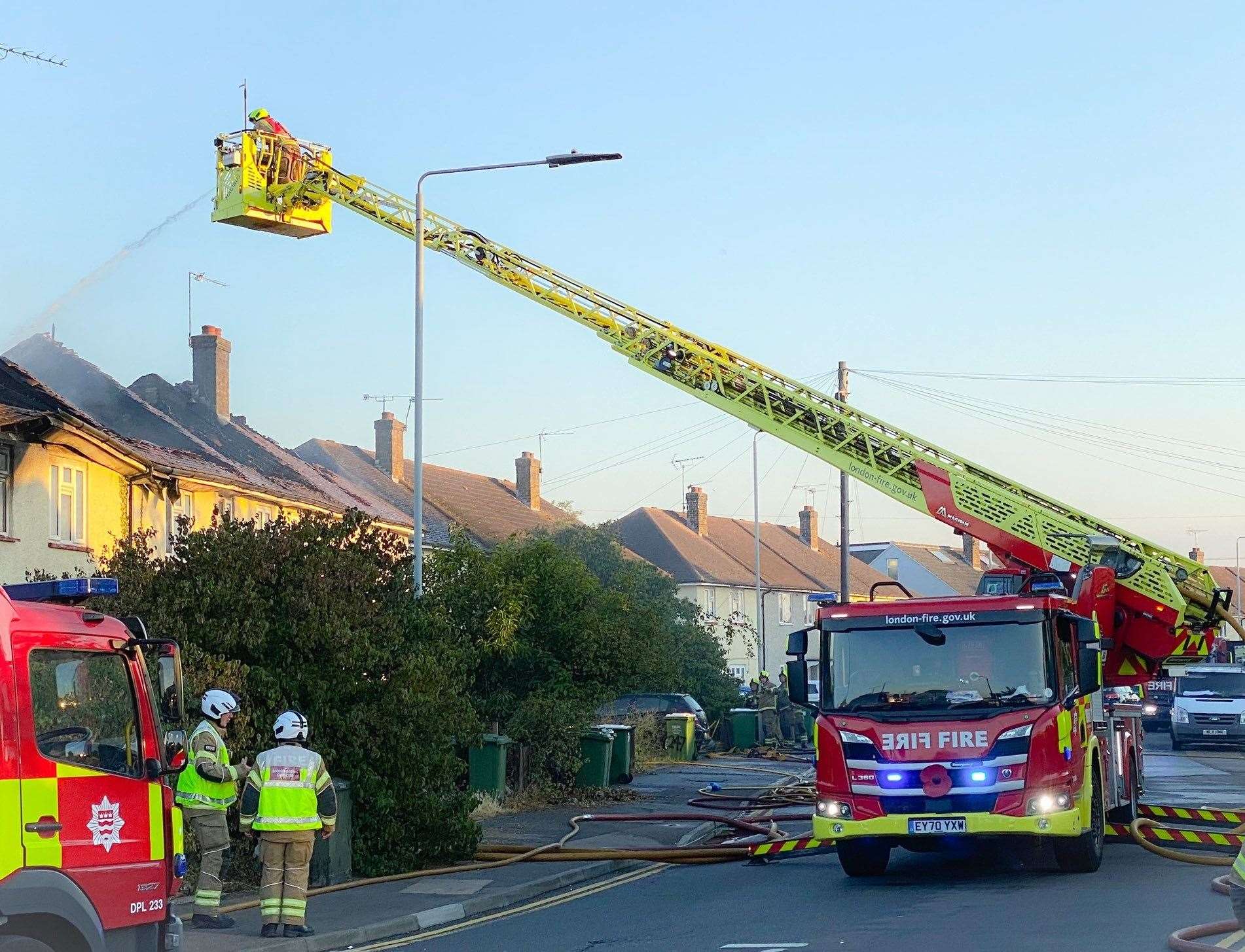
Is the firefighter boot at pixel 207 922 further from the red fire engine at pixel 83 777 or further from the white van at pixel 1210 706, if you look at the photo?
the white van at pixel 1210 706

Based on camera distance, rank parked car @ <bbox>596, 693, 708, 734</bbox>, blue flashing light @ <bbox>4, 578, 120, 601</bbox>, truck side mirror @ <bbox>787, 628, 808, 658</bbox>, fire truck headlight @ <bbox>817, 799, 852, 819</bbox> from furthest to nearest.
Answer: parked car @ <bbox>596, 693, 708, 734</bbox>
truck side mirror @ <bbox>787, 628, 808, 658</bbox>
fire truck headlight @ <bbox>817, 799, 852, 819</bbox>
blue flashing light @ <bbox>4, 578, 120, 601</bbox>

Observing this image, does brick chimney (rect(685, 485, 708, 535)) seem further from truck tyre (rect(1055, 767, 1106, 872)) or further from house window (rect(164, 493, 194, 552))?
A: truck tyre (rect(1055, 767, 1106, 872))

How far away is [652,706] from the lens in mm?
31672

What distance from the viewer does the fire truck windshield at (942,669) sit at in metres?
13.2

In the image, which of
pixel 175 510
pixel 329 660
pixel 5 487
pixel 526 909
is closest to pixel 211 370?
pixel 175 510

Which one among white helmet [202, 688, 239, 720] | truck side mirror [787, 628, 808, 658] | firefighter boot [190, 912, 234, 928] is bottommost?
firefighter boot [190, 912, 234, 928]

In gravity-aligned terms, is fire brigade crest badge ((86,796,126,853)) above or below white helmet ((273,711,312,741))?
below

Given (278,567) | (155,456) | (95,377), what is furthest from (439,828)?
(95,377)

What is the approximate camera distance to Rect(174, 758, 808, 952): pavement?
36.6 ft

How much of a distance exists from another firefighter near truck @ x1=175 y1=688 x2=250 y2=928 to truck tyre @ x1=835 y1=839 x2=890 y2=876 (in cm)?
518

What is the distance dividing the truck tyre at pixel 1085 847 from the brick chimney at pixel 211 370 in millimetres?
32844

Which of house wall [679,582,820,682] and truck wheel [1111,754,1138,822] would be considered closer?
truck wheel [1111,754,1138,822]

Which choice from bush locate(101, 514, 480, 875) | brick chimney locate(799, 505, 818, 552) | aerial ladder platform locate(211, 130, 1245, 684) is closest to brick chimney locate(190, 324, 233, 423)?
aerial ladder platform locate(211, 130, 1245, 684)

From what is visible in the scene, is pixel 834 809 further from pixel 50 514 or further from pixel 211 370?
pixel 211 370
